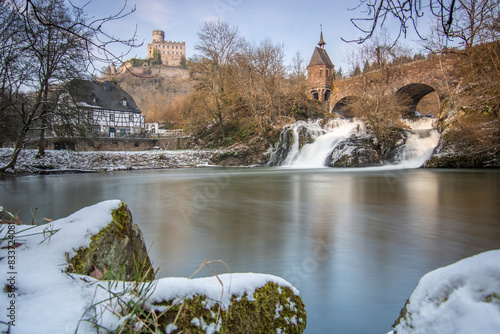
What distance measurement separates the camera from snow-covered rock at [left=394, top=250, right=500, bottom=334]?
3.62 feet

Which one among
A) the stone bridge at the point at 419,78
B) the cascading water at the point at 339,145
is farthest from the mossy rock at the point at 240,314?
the stone bridge at the point at 419,78

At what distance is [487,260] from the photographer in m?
1.24

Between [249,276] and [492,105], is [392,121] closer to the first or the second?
[492,105]

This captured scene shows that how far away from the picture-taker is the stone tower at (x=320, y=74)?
6250cm

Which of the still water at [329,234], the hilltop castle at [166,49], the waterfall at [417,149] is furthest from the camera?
the hilltop castle at [166,49]

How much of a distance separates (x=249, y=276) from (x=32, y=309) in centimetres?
103

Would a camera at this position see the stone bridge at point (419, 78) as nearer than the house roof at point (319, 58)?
Yes

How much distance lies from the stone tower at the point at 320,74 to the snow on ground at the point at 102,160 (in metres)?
38.5

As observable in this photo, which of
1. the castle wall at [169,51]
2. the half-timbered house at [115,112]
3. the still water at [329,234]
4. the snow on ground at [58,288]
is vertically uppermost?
the castle wall at [169,51]

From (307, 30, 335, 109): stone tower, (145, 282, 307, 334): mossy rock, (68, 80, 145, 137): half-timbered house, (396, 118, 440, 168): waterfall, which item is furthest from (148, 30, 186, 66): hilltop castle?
(145, 282, 307, 334): mossy rock

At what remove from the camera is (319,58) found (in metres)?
62.9

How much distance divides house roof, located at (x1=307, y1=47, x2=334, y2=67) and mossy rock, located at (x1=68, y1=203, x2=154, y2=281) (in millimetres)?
65808

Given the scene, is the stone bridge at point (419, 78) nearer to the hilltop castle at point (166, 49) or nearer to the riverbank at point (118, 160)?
the riverbank at point (118, 160)

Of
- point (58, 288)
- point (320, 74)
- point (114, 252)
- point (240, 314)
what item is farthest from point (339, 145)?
point (320, 74)
